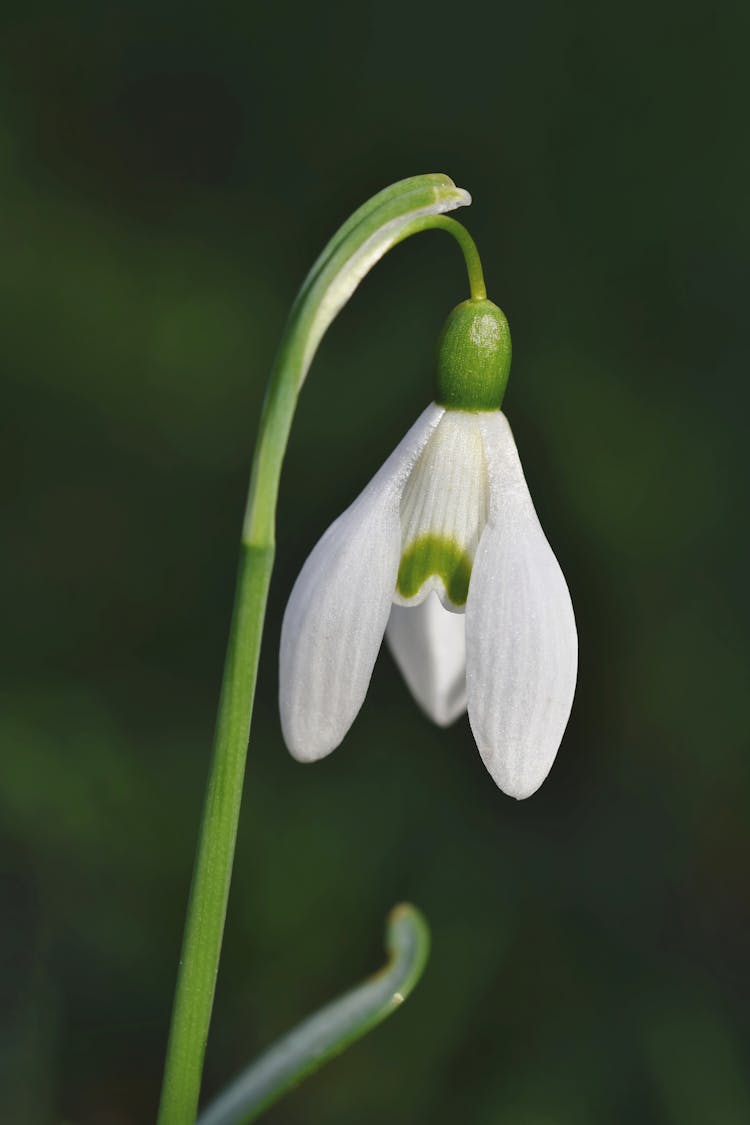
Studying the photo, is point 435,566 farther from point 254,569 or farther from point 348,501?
point 348,501

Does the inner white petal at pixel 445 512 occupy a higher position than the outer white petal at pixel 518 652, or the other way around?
the inner white petal at pixel 445 512

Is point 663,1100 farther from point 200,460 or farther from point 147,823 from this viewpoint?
point 200,460

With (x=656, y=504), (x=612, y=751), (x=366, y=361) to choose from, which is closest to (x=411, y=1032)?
(x=612, y=751)

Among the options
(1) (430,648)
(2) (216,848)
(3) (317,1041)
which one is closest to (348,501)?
(1) (430,648)

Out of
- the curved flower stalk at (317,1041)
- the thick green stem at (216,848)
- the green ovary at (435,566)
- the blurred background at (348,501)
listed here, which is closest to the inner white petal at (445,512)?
the green ovary at (435,566)

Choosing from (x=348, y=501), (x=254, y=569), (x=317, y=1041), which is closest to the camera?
(x=254, y=569)

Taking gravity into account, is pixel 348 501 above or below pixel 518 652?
above

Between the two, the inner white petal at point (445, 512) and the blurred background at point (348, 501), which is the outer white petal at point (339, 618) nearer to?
the inner white petal at point (445, 512)
